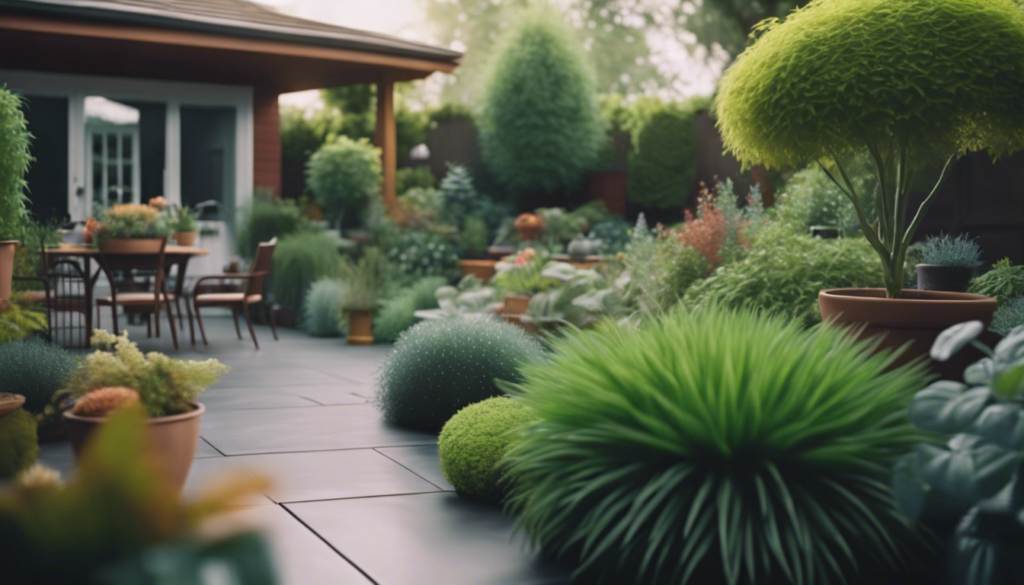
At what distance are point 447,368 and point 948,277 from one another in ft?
8.45

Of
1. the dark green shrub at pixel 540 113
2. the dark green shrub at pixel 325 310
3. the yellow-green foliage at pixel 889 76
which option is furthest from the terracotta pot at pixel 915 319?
the dark green shrub at pixel 540 113

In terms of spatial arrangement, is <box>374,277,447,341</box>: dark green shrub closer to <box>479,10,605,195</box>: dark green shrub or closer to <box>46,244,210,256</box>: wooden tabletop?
<box>46,244,210,256</box>: wooden tabletop

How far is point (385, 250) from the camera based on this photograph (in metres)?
12.2

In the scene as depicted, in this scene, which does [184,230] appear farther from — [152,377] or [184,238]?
[152,377]

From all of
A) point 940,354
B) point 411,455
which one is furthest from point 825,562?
point 411,455

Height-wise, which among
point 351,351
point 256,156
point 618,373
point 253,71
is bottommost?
point 351,351

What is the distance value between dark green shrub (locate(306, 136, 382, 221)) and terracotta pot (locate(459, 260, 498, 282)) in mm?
1829

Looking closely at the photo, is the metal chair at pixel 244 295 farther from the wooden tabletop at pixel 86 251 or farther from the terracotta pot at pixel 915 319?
the terracotta pot at pixel 915 319

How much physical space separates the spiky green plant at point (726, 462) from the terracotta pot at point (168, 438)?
A: 1118 mm

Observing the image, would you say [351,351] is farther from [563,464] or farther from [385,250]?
[563,464]

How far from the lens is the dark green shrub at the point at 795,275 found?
6207mm

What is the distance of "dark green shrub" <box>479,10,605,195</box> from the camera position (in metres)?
15.9

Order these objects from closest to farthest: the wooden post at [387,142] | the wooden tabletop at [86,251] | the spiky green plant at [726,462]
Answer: the spiky green plant at [726,462]
the wooden tabletop at [86,251]
the wooden post at [387,142]

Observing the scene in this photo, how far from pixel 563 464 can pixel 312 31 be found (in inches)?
366
